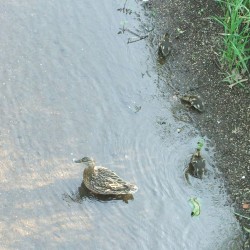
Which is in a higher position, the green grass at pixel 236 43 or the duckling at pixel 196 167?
the green grass at pixel 236 43

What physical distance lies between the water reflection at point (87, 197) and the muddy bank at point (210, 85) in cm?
89

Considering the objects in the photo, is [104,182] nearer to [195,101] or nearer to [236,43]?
[195,101]

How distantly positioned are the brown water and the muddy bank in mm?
158

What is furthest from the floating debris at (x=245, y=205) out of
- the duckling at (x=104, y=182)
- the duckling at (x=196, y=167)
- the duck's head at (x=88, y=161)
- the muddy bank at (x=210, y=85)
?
the duck's head at (x=88, y=161)

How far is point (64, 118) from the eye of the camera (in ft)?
17.3

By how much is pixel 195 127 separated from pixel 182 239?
1.19 m

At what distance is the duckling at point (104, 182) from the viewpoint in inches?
186

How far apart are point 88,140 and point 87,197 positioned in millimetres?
558

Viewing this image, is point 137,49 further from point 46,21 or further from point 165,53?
point 46,21

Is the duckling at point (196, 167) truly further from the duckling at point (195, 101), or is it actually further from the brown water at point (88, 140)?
the duckling at point (195, 101)

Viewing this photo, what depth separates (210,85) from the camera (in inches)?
227

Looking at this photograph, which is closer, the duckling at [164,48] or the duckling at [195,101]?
the duckling at [195,101]

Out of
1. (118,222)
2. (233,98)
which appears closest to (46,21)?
(233,98)

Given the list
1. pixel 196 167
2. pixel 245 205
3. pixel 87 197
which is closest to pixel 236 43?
pixel 196 167
